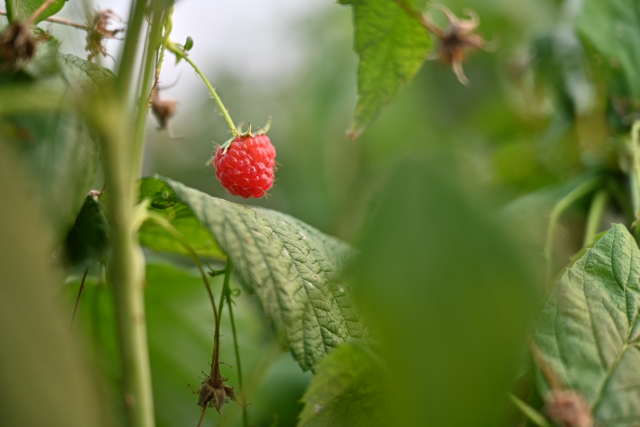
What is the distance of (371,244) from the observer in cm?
15

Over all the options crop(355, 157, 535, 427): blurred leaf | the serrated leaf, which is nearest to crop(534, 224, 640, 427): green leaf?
crop(355, 157, 535, 427): blurred leaf

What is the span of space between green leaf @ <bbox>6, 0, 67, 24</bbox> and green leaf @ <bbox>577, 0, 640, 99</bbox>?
1.40 feet

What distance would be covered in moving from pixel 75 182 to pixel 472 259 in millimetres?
151

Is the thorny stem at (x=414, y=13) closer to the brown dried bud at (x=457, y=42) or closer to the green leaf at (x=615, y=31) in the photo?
the brown dried bud at (x=457, y=42)

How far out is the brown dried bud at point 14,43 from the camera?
209mm

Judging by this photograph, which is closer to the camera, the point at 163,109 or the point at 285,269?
the point at 285,269

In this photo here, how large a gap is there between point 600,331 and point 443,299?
0.15 m

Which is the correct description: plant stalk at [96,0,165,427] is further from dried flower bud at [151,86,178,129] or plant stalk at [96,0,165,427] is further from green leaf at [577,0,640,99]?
green leaf at [577,0,640,99]

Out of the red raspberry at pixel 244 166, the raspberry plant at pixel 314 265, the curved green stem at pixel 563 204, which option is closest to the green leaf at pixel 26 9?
the raspberry plant at pixel 314 265

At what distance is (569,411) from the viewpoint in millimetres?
196

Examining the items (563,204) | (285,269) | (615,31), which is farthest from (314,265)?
(615,31)

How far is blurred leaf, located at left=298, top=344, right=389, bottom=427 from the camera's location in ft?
0.78

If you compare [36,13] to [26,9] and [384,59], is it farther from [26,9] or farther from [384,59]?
[384,59]

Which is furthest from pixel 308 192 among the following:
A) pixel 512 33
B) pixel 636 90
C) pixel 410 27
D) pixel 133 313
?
pixel 133 313
